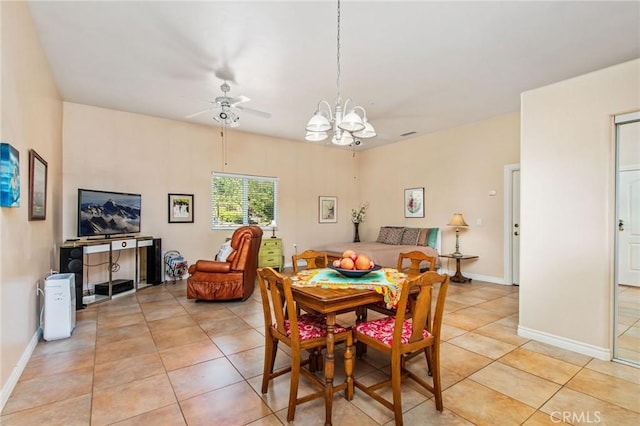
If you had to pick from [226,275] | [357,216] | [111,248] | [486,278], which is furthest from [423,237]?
[111,248]

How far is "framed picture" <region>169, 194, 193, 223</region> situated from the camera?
19.7 ft

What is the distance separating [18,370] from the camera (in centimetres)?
243

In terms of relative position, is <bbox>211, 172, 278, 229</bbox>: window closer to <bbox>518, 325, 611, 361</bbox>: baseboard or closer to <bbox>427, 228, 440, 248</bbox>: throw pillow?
<bbox>427, 228, 440, 248</bbox>: throw pillow

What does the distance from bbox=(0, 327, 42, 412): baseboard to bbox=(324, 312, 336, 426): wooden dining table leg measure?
84.0 inches

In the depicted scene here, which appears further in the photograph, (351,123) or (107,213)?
(107,213)

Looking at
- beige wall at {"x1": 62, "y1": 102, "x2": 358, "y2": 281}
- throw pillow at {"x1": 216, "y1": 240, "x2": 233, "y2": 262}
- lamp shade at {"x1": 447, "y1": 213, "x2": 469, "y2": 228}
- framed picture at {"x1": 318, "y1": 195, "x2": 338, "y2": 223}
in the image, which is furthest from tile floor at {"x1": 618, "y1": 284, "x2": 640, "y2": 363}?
framed picture at {"x1": 318, "y1": 195, "x2": 338, "y2": 223}

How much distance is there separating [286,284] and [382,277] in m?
0.84

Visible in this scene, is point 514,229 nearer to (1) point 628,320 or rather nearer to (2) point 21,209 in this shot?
(1) point 628,320

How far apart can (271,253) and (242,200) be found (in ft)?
4.45

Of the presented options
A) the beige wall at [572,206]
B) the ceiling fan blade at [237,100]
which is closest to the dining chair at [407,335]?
the beige wall at [572,206]

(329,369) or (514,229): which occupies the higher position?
(514,229)

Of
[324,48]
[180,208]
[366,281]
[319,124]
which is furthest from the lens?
[180,208]

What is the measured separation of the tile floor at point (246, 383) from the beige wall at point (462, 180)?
2570 mm

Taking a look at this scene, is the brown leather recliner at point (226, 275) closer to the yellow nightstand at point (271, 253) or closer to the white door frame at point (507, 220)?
the yellow nightstand at point (271, 253)
